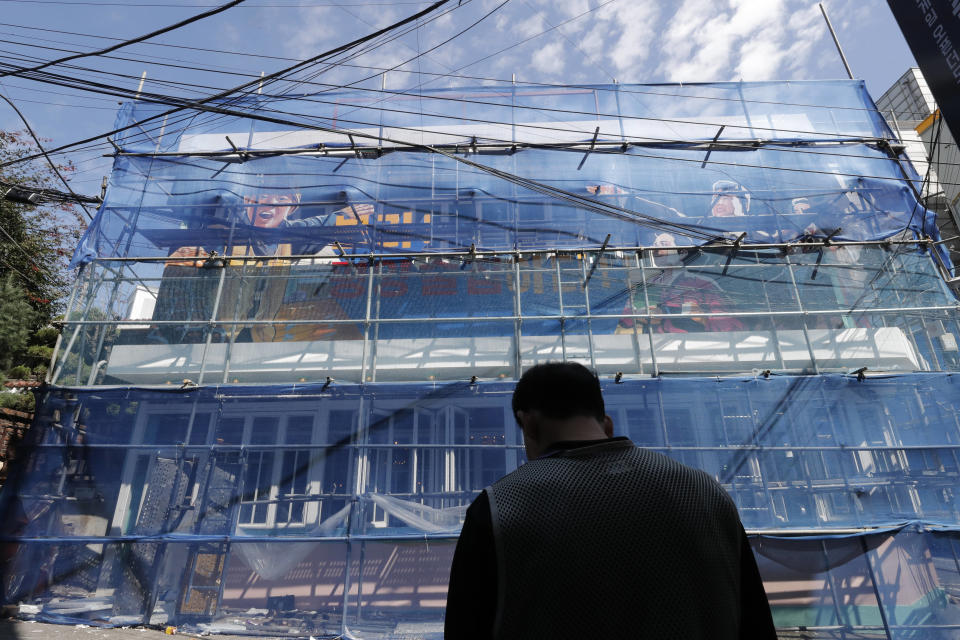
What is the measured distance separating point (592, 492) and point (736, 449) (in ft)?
21.3

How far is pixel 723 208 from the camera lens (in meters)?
8.41

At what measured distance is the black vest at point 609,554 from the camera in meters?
0.91

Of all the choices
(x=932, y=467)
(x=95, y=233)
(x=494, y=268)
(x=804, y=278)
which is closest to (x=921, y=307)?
(x=804, y=278)

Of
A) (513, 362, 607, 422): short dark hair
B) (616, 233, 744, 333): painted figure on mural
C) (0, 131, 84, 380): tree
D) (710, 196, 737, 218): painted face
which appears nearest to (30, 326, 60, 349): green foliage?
(0, 131, 84, 380): tree

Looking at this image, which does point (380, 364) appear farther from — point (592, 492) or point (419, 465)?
point (592, 492)

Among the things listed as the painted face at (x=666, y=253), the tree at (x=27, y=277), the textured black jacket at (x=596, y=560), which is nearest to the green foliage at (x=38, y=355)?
the tree at (x=27, y=277)

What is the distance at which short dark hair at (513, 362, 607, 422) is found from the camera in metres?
1.21

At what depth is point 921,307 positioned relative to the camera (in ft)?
23.7

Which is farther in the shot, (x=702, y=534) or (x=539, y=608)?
(x=702, y=534)

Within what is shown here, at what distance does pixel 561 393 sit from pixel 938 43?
15.3ft

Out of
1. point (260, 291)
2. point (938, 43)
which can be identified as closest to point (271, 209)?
point (260, 291)

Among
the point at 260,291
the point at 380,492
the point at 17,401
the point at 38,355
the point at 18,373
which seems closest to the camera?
the point at 380,492

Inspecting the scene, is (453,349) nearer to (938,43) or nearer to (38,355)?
(938,43)

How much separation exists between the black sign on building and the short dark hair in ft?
14.2
